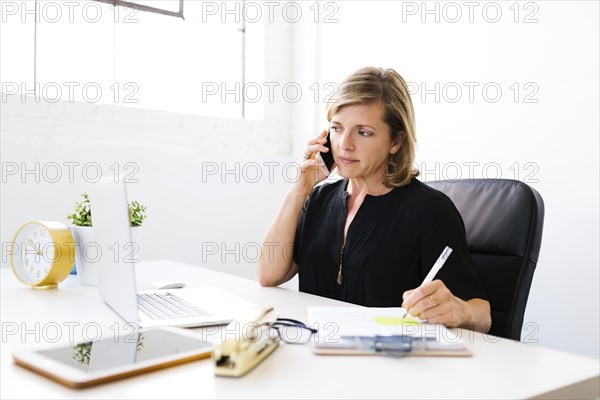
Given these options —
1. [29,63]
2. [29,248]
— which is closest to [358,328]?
[29,248]

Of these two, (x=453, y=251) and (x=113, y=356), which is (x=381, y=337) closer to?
(x=113, y=356)

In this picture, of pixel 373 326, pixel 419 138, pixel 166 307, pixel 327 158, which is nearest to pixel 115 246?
pixel 166 307

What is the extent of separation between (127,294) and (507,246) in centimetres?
84

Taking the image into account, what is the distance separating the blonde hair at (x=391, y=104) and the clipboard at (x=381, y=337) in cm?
64

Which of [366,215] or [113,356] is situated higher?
[366,215]

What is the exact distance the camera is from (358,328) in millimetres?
935

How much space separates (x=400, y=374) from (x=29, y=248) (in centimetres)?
106

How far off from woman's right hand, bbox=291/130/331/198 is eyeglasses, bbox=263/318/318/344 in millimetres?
686

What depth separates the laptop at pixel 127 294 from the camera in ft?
3.10

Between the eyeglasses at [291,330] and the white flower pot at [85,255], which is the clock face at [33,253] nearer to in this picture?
the white flower pot at [85,255]

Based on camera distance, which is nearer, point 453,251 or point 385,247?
point 453,251

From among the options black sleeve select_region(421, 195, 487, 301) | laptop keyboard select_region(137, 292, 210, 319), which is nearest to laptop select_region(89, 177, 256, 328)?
laptop keyboard select_region(137, 292, 210, 319)

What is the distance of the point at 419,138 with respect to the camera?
2582 millimetres

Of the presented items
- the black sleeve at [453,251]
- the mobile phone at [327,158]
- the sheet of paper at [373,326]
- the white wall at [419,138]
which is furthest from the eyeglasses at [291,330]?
the white wall at [419,138]
